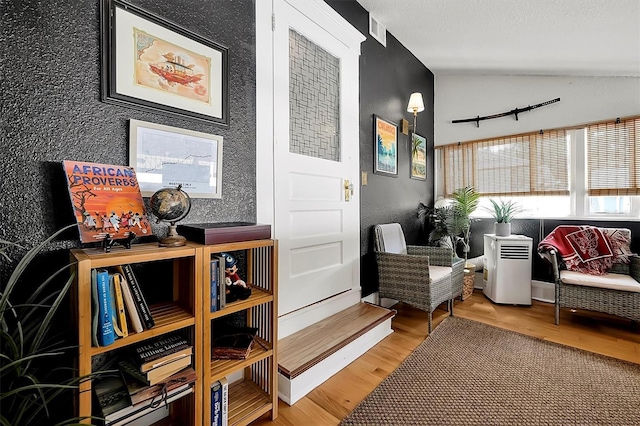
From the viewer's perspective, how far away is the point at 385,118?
295 centimetres

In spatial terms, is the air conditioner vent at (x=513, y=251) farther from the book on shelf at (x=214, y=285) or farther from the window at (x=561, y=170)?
the book on shelf at (x=214, y=285)

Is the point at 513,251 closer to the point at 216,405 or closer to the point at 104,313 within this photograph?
the point at 216,405

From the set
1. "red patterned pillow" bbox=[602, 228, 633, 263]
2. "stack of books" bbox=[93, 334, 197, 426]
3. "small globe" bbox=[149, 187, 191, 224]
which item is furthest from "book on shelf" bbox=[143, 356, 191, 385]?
"red patterned pillow" bbox=[602, 228, 633, 263]

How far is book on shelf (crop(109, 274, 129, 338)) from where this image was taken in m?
0.96

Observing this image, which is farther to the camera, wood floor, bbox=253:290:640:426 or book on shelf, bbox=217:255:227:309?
wood floor, bbox=253:290:640:426

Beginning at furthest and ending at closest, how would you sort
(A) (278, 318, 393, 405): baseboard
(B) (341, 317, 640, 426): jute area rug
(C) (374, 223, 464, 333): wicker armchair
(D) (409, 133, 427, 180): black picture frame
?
(D) (409, 133, 427, 180): black picture frame < (C) (374, 223, 464, 333): wicker armchair < (A) (278, 318, 393, 405): baseboard < (B) (341, 317, 640, 426): jute area rug

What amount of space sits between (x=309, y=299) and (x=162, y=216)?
1.29 metres

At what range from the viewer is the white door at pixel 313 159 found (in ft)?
6.29

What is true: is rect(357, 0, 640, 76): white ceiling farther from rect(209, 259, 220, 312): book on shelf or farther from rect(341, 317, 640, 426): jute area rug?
rect(209, 259, 220, 312): book on shelf

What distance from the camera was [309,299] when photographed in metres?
2.12

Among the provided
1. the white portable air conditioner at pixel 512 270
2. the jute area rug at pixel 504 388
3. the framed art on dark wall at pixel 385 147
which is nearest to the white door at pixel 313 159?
the framed art on dark wall at pixel 385 147

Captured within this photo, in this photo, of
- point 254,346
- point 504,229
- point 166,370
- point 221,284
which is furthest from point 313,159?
point 504,229

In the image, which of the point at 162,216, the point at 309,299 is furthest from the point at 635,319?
the point at 162,216

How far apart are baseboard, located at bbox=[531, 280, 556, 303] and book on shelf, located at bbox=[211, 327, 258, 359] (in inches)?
126
